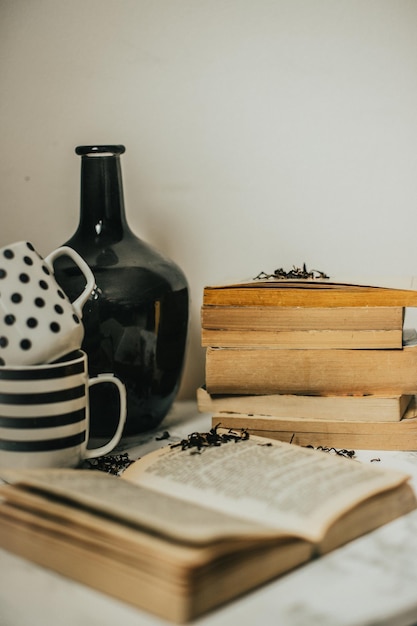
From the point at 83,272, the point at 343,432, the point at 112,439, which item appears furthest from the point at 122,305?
the point at 343,432

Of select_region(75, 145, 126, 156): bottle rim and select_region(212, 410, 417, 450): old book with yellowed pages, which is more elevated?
select_region(75, 145, 126, 156): bottle rim

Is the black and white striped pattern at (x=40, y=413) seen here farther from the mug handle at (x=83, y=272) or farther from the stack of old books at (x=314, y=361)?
the stack of old books at (x=314, y=361)

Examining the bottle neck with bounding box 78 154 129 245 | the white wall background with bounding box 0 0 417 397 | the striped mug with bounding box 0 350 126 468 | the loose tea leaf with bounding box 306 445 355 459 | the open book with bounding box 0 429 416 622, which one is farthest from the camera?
the white wall background with bounding box 0 0 417 397

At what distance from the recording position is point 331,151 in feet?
3.72

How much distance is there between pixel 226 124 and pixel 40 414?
582 millimetres

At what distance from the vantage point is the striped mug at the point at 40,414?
769 mm

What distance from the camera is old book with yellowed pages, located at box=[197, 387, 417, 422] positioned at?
0.91m

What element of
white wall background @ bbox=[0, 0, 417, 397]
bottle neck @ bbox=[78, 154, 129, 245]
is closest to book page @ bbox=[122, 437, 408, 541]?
bottle neck @ bbox=[78, 154, 129, 245]

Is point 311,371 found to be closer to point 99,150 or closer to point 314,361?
point 314,361

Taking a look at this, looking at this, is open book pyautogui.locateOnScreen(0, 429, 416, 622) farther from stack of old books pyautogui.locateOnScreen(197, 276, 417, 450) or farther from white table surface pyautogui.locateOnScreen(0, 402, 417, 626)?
stack of old books pyautogui.locateOnScreen(197, 276, 417, 450)

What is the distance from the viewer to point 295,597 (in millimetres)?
576

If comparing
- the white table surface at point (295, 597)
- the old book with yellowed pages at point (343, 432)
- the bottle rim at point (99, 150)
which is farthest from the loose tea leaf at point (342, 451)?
the bottle rim at point (99, 150)

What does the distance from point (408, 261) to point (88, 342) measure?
0.50 m

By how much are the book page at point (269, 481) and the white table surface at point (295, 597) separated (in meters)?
0.04
